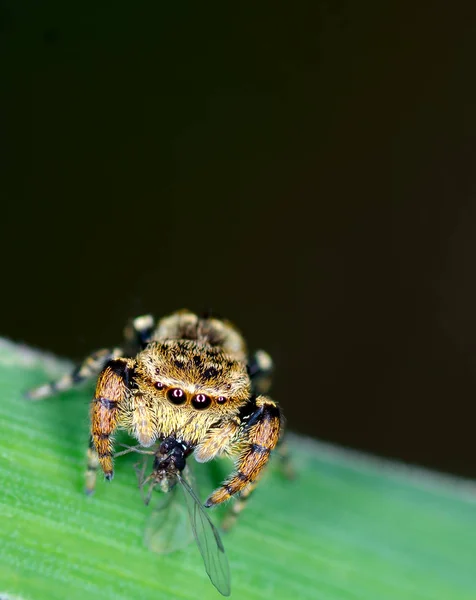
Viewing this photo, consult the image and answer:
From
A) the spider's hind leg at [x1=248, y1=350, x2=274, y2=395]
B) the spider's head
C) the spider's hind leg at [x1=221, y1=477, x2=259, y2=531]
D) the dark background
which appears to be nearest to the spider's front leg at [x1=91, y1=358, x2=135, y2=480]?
the spider's head

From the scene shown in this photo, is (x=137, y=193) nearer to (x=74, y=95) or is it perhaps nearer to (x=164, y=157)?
(x=164, y=157)

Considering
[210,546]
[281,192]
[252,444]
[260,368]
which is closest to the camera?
[210,546]

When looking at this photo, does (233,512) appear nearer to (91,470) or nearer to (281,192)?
(91,470)

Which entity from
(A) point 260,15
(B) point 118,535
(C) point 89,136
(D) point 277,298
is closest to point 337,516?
(B) point 118,535

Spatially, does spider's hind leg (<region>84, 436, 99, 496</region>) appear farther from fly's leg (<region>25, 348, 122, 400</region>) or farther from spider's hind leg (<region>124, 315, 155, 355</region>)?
spider's hind leg (<region>124, 315, 155, 355</region>)

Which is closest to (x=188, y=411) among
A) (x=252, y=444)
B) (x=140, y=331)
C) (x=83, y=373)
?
(x=252, y=444)

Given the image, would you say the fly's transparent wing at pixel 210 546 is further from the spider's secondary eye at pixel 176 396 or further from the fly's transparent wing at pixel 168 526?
the spider's secondary eye at pixel 176 396

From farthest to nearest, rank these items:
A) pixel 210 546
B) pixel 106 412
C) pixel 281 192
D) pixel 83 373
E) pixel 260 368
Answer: pixel 281 192 → pixel 260 368 → pixel 83 373 → pixel 106 412 → pixel 210 546
